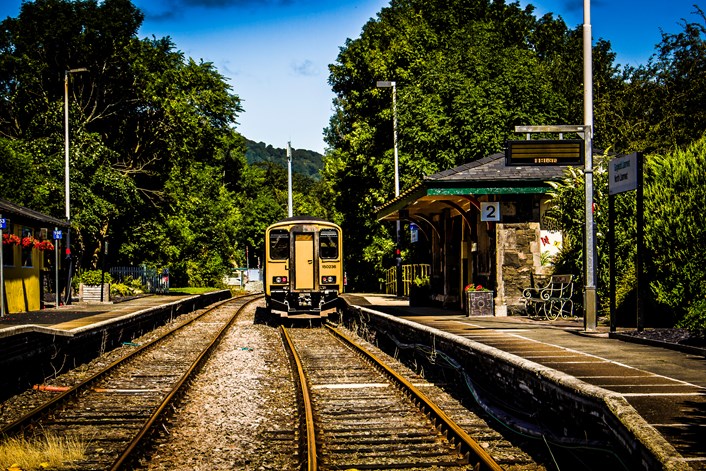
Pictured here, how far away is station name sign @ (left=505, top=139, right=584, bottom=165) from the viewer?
14734 mm

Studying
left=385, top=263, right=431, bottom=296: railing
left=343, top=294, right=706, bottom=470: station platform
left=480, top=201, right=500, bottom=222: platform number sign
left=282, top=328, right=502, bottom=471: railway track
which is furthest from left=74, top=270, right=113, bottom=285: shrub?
left=282, top=328, right=502, bottom=471: railway track

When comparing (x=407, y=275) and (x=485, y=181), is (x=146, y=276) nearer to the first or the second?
(x=407, y=275)

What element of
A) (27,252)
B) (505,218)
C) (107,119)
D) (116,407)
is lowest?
(116,407)

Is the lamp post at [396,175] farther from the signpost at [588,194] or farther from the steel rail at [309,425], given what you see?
the steel rail at [309,425]

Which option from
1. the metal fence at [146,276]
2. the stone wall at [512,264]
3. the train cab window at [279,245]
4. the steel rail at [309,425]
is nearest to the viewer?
the steel rail at [309,425]

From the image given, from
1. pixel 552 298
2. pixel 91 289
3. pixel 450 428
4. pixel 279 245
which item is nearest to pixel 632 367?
pixel 450 428

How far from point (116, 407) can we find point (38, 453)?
294 cm

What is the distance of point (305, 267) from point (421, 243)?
1131 cm

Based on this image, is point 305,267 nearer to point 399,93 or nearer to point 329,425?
point 399,93

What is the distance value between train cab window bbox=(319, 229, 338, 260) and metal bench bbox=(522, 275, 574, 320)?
764 cm

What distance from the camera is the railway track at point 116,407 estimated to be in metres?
7.98

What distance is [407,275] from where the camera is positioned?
121ft

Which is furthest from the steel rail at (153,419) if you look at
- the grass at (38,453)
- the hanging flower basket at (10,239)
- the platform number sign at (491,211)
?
the hanging flower basket at (10,239)

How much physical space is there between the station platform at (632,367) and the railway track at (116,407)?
14.5 ft
